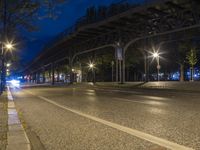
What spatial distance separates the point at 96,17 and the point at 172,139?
142ft

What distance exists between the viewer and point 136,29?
4275 cm

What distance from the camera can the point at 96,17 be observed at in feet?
162

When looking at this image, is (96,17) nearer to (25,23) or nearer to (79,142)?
(25,23)

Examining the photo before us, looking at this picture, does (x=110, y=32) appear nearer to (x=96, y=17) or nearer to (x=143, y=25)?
(x=96, y=17)

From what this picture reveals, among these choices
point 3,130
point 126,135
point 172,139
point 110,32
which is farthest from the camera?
point 110,32

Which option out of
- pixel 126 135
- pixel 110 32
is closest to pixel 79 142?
pixel 126 135

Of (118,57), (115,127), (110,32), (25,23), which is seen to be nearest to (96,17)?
(110,32)

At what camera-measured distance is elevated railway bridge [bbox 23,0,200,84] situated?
110 feet

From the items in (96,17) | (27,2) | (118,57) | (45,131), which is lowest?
(45,131)

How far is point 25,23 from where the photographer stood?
30266mm

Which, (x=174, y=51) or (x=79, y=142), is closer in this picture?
(x=79, y=142)

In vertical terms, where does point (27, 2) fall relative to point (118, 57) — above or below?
above

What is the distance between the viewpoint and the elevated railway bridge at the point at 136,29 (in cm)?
3366

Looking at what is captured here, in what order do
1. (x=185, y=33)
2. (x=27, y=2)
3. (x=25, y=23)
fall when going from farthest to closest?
(x=185, y=33) → (x=25, y=23) → (x=27, y=2)
